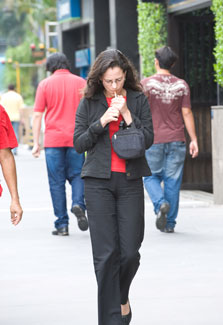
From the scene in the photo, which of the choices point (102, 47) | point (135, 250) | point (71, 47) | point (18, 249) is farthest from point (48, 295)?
point (71, 47)

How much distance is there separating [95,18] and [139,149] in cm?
1461

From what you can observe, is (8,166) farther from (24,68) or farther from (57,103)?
(24,68)

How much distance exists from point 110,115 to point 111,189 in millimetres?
429

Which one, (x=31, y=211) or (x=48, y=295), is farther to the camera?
(x=31, y=211)

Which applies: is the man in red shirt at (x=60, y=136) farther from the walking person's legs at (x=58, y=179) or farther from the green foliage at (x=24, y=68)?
the green foliage at (x=24, y=68)

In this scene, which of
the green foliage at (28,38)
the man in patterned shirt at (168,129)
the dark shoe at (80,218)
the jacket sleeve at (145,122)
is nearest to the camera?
the jacket sleeve at (145,122)

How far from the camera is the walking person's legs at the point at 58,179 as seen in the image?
28.8 ft

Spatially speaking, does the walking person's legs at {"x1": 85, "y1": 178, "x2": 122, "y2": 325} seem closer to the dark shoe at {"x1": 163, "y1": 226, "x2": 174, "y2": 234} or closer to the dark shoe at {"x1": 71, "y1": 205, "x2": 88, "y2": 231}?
the dark shoe at {"x1": 71, "y1": 205, "x2": 88, "y2": 231}

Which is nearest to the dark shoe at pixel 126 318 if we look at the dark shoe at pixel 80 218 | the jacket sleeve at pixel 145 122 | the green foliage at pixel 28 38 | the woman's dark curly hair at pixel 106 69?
the jacket sleeve at pixel 145 122

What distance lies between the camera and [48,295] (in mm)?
5996

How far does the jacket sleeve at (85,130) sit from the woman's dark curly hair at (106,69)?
0.31ft

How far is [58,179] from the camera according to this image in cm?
881

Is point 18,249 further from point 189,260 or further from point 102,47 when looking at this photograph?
point 102,47

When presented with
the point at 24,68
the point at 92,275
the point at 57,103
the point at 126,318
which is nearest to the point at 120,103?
the point at 126,318
